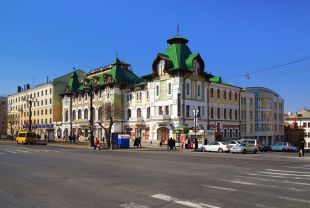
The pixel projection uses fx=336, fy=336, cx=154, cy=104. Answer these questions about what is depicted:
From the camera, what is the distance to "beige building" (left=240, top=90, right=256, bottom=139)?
73.8m

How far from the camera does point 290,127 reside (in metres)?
102

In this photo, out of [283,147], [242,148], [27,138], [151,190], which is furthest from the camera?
[27,138]

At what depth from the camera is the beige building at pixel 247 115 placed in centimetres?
7381

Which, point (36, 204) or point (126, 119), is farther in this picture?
point (126, 119)

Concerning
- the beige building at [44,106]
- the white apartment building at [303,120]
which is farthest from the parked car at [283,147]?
the white apartment building at [303,120]

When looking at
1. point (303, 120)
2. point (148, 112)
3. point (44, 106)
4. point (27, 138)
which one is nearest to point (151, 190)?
point (27, 138)

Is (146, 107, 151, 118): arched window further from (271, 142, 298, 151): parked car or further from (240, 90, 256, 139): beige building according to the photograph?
(240, 90, 256, 139): beige building

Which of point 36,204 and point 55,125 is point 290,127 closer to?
point 55,125

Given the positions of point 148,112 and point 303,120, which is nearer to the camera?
point 148,112

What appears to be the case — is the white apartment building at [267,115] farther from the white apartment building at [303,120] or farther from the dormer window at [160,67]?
the dormer window at [160,67]

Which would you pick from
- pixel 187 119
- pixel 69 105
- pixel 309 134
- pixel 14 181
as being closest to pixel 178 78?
pixel 187 119

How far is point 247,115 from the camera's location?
75312 mm

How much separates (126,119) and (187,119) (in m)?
16.6

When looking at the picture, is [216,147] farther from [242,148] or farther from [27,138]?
[27,138]
